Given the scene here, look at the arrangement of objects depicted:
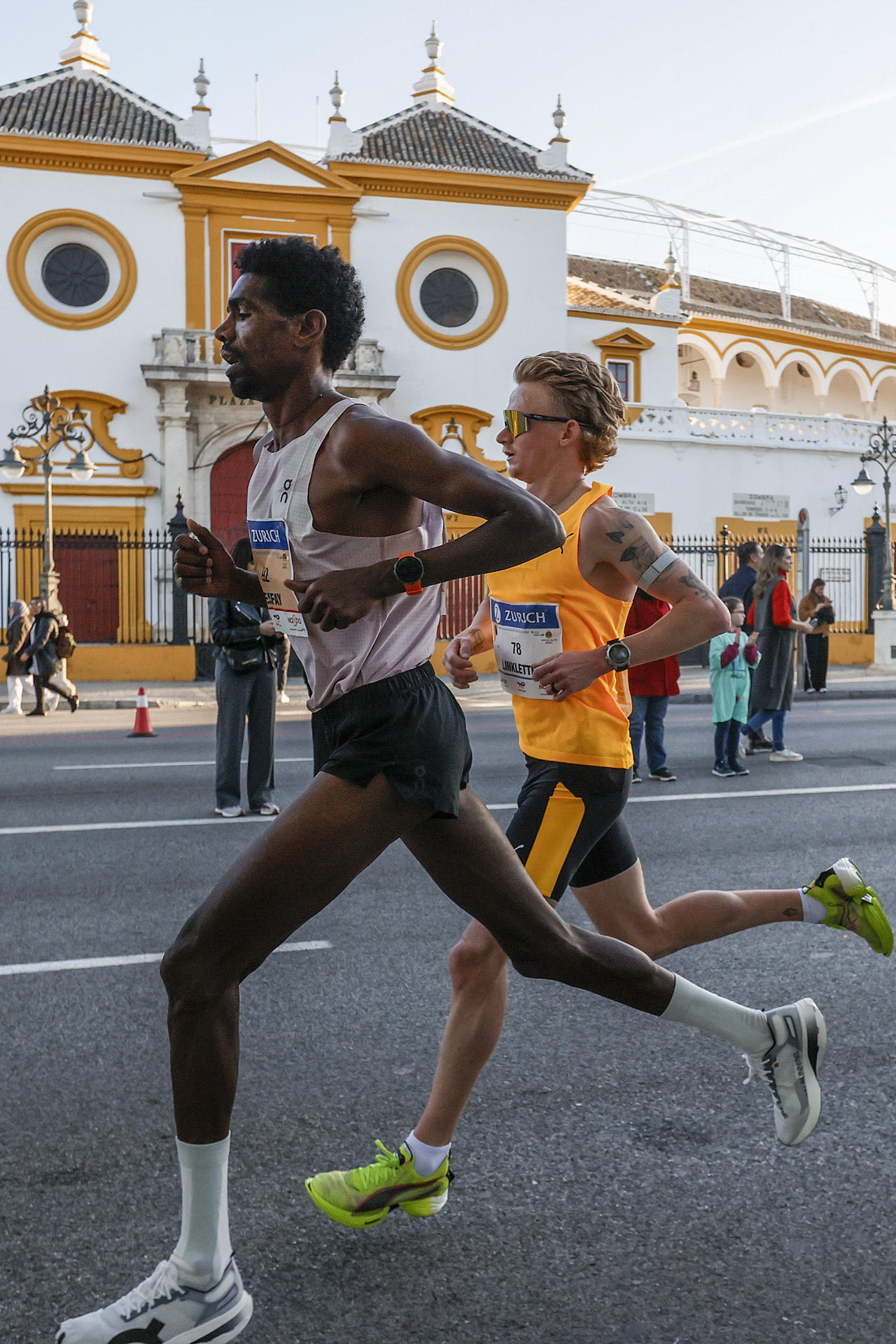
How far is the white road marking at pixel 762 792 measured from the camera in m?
8.73

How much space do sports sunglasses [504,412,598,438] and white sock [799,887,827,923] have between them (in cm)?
147

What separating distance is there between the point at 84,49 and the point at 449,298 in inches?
441

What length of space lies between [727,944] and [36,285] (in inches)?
1116

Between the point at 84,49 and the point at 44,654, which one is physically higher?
the point at 84,49

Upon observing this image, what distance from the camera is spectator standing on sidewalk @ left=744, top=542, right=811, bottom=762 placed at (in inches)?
420

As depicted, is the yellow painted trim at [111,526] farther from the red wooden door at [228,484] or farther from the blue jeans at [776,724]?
the blue jeans at [776,724]

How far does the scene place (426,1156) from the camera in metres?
2.79

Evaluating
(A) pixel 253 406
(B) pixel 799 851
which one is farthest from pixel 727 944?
(A) pixel 253 406

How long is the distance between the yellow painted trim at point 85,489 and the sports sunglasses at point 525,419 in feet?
86.1

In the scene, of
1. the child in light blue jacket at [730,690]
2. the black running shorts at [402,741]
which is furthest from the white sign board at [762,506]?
the black running shorts at [402,741]

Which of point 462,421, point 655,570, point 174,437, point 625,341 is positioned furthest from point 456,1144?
point 625,341

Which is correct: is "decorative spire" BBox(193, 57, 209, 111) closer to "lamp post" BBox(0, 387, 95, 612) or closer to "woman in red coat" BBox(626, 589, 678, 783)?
"lamp post" BBox(0, 387, 95, 612)

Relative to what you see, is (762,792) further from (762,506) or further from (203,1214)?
(762,506)

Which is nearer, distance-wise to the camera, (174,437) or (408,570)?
(408,570)
